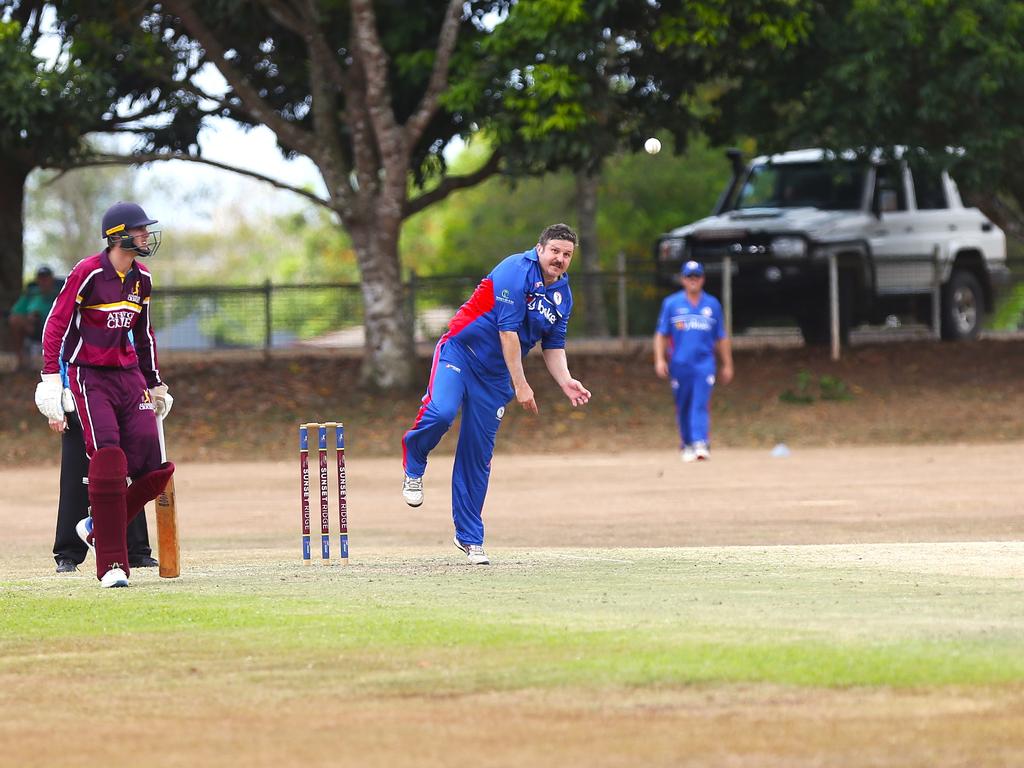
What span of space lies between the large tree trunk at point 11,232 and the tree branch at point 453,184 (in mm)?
6078

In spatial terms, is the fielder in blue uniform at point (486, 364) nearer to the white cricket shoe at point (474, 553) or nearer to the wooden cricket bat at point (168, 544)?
the white cricket shoe at point (474, 553)

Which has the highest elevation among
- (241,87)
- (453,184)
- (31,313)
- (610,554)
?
(241,87)

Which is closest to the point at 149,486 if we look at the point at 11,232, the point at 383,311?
the point at 383,311

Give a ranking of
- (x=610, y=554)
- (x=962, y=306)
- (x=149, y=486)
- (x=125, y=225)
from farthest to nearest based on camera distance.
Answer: (x=962, y=306), (x=610, y=554), (x=149, y=486), (x=125, y=225)

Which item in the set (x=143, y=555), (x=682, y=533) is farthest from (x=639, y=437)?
(x=143, y=555)

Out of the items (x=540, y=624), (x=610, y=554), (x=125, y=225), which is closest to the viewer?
(x=540, y=624)

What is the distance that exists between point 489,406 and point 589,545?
8.84 ft

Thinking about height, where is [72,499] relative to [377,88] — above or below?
below

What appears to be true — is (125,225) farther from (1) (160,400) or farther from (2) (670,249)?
(2) (670,249)

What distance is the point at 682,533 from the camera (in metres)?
13.8

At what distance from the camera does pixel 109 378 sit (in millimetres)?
9938

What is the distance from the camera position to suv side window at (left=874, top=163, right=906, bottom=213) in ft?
85.0

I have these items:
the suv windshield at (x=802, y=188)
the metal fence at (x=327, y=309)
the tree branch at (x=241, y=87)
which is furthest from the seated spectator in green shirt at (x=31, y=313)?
the suv windshield at (x=802, y=188)

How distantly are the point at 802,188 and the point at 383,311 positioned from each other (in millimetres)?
6114
